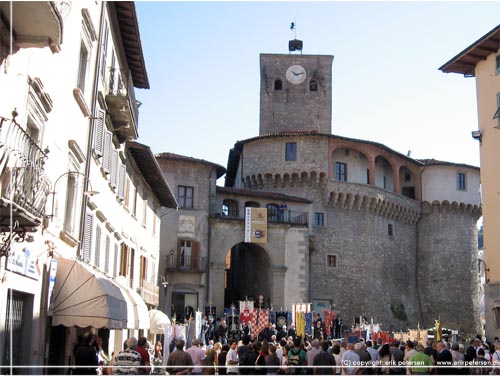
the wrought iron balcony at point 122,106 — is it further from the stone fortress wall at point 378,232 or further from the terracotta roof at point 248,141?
the stone fortress wall at point 378,232

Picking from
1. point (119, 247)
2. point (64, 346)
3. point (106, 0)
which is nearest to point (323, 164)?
point (119, 247)

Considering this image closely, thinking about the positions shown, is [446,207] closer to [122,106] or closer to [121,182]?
[121,182]

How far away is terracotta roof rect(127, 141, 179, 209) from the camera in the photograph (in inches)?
934

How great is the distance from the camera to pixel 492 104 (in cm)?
2806

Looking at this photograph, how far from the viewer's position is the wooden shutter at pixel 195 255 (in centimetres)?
3959

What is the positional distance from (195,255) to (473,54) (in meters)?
20.0

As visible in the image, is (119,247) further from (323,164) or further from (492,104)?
(323,164)

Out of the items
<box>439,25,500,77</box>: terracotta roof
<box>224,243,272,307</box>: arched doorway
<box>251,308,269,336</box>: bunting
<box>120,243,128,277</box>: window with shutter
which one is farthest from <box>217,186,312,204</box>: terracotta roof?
<box>120,243,128,277</box>: window with shutter

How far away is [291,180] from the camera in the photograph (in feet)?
158

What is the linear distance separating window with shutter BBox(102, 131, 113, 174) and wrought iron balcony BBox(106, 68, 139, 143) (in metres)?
0.80

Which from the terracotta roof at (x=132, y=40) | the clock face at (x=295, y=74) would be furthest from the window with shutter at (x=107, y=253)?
the clock face at (x=295, y=74)

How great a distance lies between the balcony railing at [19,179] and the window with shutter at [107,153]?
827cm

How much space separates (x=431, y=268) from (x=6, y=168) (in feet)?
161

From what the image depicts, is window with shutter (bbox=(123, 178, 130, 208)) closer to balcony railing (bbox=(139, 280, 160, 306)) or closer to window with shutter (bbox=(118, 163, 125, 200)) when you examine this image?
window with shutter (bbox=(118, 163, 125, 200))
